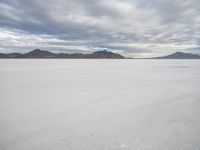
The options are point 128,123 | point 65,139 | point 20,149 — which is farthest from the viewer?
point 128,123

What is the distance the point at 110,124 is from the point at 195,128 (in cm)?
125

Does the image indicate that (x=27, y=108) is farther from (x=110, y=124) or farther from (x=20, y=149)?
(x=110, y=124)

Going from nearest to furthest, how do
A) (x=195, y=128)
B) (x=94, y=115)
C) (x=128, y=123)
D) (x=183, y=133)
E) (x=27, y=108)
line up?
(x=183, y=133) → (x=195, y=128) → (x=128, y=123) → (x=94, y=115) → (x=27, y=108)

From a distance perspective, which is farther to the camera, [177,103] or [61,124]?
[177,103]

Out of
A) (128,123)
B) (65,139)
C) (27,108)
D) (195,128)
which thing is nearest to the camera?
(65,139)

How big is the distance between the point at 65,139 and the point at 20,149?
1.66 ft

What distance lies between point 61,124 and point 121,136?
3.07 ft

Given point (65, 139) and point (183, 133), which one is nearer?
point (65, 139)

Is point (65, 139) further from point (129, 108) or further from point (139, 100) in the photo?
point (139, 100)

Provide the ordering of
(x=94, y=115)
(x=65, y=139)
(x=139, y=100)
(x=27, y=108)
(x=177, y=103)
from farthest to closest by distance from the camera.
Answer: (x=139, y=100), (x=177, y=103), (x=27, y=108), (x=94, y=115), (x=65, y=139)

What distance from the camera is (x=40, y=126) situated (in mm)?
2207

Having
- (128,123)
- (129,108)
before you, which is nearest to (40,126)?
(128,123)

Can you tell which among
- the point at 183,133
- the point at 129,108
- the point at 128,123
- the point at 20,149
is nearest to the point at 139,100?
the point at 129,108

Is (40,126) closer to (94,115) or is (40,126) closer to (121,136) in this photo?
(94,115)
